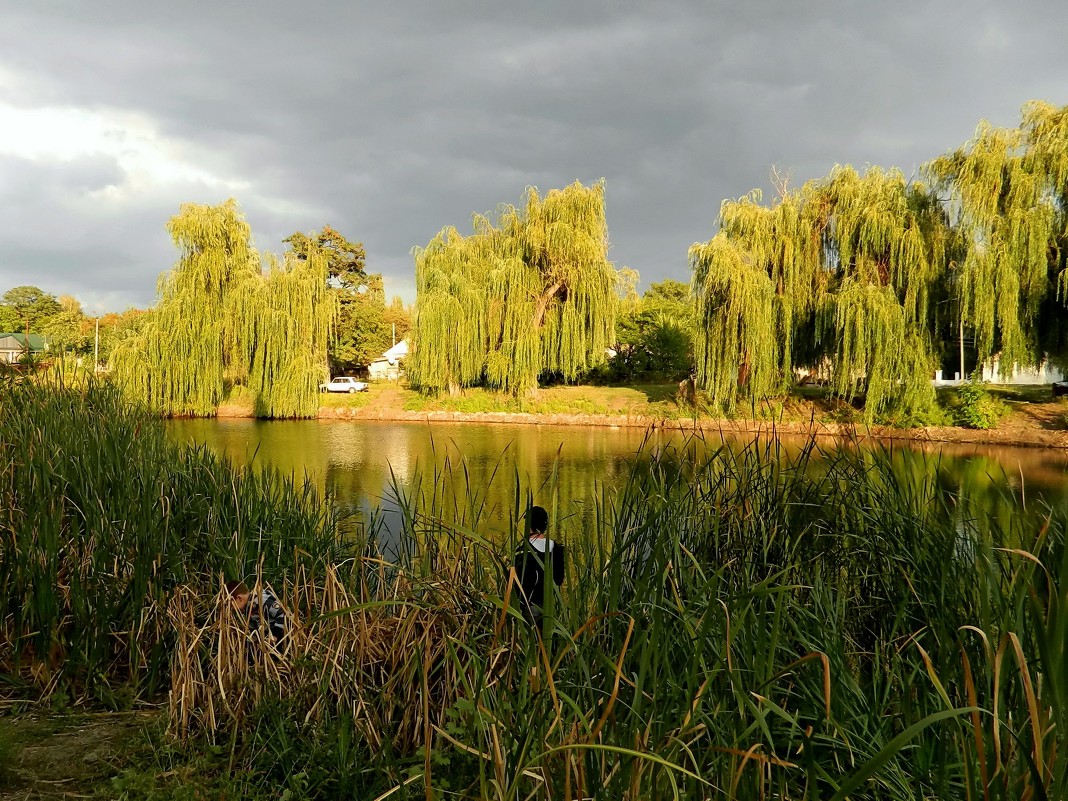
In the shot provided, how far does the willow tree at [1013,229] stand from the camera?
16.1 m

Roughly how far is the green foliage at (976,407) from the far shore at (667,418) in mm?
213

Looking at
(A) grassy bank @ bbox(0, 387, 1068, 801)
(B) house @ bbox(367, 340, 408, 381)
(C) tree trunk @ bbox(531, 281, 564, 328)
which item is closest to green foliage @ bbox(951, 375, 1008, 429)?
(C) tree trunk @ bbox(531, 281, 564, 328)

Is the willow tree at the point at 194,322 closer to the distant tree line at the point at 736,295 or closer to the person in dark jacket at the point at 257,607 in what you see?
the distant tree line at the point at 736,295

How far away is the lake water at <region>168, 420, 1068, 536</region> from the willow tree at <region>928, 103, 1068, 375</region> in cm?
285

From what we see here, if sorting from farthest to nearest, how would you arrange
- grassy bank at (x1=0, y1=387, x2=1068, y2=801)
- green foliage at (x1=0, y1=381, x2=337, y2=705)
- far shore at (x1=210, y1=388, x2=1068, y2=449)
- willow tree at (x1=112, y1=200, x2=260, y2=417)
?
1. willow tree at (x1=112, y1=200, x2=260, y2=417)
2. far shore at (x1=210, y1=388, x2=1068, y2=449)
3. green foliage at (x1=0, y1=381, x2=337, y2=705)
4. grassy bank at (x1=0, y1=387, x2=1068, y2=801)

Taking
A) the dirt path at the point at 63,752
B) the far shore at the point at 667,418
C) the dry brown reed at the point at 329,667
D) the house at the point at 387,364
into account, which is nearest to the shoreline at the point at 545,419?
the far shore at the point at 667,418

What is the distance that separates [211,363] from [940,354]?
21025 mm

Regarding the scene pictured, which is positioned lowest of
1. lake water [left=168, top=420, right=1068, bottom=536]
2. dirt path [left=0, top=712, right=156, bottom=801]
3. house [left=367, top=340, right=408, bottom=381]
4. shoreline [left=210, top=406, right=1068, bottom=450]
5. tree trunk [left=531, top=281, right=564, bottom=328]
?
dirt path [left=0, top=712, right=156, bottom=801]

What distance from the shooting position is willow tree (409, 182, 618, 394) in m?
24.6

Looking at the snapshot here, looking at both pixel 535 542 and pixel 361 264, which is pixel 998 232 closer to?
pixel 535 542

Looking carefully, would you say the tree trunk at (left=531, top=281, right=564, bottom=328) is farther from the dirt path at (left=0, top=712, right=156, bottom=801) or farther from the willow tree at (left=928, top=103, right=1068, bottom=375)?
the dirt path at (left=0, top=712, right=156, bottom=801)

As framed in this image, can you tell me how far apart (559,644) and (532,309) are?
74.6 ft

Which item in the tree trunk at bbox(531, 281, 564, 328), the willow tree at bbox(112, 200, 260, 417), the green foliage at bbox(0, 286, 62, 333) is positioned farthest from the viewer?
the green foliage at bbox(0, 286, 62, 333)

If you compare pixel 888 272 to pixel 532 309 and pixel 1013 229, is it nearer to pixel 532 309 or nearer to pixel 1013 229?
pixel 1013 229
